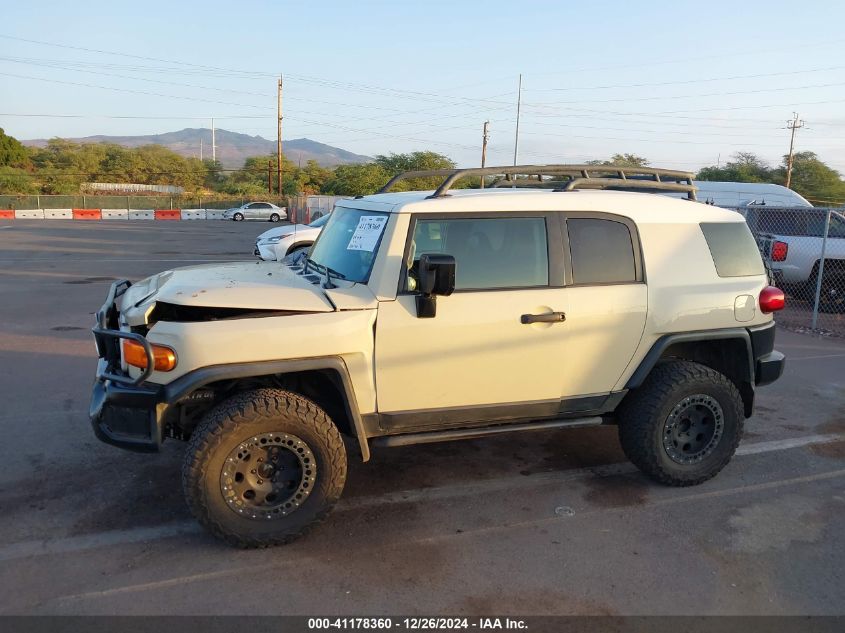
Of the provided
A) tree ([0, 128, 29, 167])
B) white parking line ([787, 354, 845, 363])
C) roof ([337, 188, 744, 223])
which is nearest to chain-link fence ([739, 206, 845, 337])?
white parking line ([787, 354, 845, 363])

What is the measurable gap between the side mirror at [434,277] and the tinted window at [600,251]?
3.16 ft

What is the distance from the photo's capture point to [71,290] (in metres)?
12.0

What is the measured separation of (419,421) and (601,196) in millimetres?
1888

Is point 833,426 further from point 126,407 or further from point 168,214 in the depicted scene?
point 168,214

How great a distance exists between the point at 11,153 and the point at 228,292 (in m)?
84.5

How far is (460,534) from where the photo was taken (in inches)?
152

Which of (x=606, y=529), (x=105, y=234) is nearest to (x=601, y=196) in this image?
(x=606, y=529)

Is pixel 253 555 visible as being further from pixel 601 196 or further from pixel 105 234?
pixel 105 234

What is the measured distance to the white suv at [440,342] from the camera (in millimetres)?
3568

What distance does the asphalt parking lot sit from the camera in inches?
128

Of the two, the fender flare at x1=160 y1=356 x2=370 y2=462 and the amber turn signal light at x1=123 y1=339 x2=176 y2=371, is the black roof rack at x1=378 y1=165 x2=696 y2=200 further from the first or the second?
the amber turn signal light at x1=123 y1=339 x2=176 y2=371

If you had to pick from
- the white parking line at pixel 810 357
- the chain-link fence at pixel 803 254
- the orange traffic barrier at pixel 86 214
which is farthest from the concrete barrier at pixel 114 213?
the white parking line at pixel 810 357

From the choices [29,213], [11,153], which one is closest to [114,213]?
[29,213]

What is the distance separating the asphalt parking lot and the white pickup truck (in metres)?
6.67
